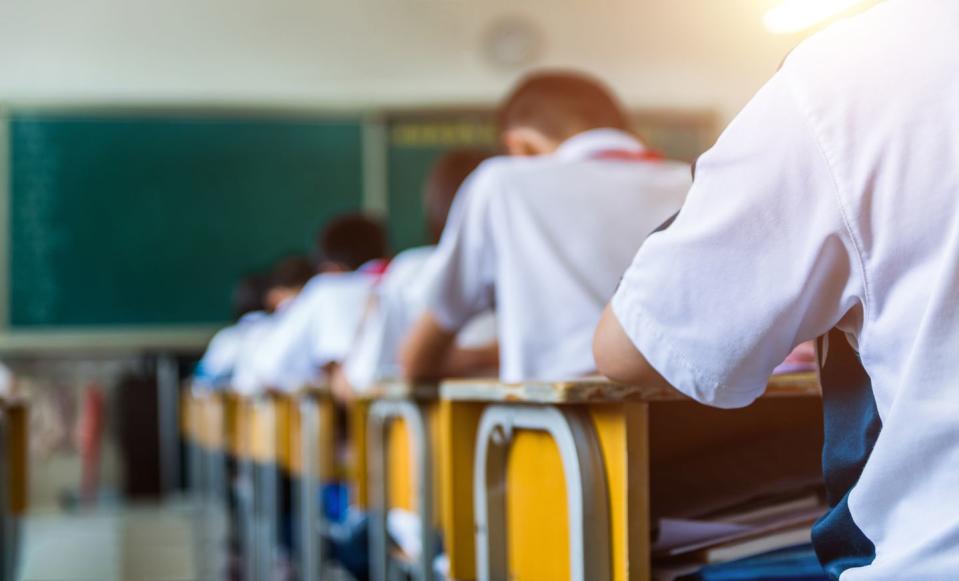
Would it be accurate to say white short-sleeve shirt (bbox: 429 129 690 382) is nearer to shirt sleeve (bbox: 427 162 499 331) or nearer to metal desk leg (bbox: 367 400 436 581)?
shirt sleeve (bbox: 427 162 499 331)

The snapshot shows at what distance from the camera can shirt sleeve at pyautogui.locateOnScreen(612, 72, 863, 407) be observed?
79 centimetres

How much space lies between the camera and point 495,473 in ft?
4.27

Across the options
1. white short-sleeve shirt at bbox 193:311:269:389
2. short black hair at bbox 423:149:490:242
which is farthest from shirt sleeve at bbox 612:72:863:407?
white short-sleeve shirt at bbox 193:311:269:389

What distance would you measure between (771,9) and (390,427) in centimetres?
113

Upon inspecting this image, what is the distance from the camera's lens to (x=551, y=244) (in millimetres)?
1922

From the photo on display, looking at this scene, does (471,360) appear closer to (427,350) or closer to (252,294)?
(427,350)

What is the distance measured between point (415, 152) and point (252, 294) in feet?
3.89

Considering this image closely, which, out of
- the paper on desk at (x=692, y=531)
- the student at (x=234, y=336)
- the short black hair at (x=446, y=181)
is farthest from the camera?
the student at (x=234, y=336)

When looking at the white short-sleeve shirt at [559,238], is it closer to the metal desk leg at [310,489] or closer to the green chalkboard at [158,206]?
the metal desk leg at [310,489]

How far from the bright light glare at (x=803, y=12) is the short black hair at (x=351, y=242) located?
2727mm

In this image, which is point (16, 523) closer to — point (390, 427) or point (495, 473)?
point (390, 427)

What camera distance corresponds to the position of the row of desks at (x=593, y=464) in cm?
104

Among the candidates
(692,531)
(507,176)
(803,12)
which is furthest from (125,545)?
(803,12)

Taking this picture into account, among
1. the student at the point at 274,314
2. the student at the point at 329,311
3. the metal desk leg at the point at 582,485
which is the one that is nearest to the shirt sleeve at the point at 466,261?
the metal desk leg at the point at 582,485
